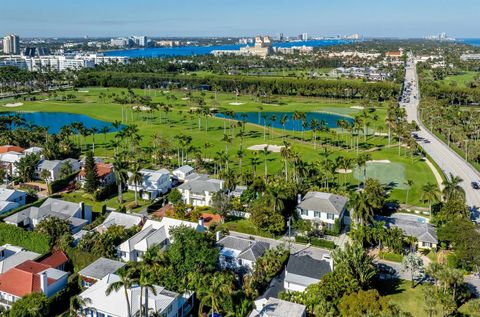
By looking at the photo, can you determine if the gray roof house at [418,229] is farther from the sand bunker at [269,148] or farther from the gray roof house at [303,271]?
the sand bunker at [269,148]

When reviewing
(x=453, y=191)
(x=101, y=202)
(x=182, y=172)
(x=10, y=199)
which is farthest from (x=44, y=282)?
(x=453, y=191)

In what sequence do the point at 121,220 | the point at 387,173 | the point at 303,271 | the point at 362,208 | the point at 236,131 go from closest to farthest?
the point at 303,271, the point at 362,208, the point at 121,220, the point at 387,173, the point at 236,131

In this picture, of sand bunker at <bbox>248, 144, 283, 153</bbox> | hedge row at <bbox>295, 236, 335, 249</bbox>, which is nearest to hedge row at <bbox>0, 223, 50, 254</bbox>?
hedge row at <bbox>295, 236, 335, 249</bbox>

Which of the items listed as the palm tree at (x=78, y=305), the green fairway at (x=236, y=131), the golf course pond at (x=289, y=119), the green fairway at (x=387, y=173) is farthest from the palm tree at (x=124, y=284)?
the golf course pond at (x=289, y=119)

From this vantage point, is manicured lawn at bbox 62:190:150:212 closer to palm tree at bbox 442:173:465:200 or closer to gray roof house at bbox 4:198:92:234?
gray roof house at bbox 4:198:92:234

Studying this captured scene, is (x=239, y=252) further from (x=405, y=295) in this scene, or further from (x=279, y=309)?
(x=405, y=295)
